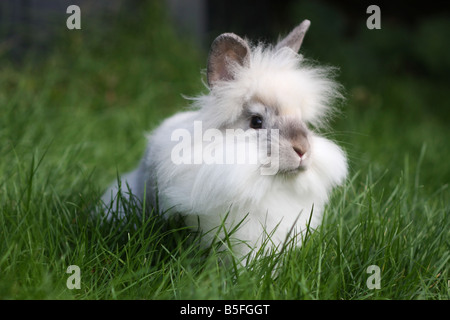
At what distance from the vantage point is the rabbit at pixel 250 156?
185 cm

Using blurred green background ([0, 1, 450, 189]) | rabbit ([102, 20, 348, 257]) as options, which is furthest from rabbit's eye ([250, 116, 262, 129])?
blurred green background ([0, 1, 450, 189])

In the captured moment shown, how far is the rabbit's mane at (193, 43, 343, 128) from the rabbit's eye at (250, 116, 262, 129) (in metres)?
0.06

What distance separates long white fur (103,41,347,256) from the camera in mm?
1877

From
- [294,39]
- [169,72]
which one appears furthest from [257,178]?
[169,72]

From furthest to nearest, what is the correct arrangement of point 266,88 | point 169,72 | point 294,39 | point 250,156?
point 169,72 → point 294,39 → point 266,88 → point 250,156

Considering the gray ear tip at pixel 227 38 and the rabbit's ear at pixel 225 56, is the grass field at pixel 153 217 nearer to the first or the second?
the rabbit's ear at pixel 225 56

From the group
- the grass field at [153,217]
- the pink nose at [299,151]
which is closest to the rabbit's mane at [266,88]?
the pink nose at [299,151]

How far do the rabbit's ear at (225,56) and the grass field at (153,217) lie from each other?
0.62 meters

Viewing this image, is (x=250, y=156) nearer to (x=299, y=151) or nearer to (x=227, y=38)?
(x=299, y=151)

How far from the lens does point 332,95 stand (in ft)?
7.14

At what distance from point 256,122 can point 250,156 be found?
0.19m

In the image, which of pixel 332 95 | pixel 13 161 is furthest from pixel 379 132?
pixel 13 161

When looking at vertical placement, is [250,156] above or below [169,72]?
below

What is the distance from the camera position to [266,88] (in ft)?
6.41
